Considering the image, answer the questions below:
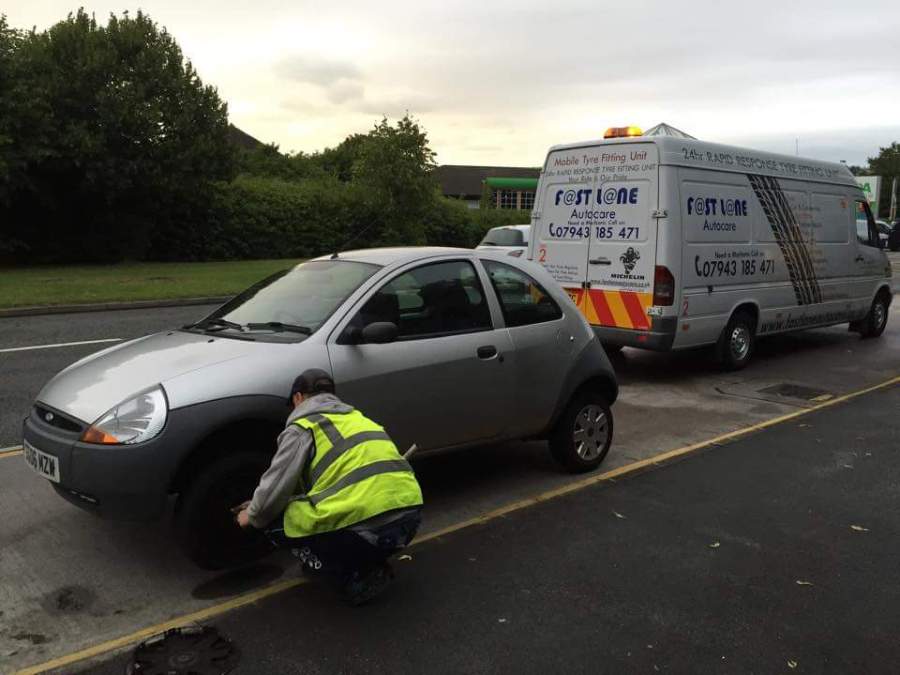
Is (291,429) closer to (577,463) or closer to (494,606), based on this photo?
(494,606)

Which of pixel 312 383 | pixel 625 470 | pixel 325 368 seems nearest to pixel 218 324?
pixel 325 368

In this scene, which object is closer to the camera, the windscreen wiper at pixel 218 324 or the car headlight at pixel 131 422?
the car headlight at pixel 131 422

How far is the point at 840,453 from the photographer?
19.5ft

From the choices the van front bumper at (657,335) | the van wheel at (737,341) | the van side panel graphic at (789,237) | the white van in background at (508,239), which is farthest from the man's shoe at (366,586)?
the white van in background at (508,239)

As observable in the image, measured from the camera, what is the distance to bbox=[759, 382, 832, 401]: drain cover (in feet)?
26.3

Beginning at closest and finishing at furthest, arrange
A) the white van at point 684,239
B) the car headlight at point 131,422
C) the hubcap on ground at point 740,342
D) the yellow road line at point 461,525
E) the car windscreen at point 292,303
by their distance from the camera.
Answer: the yellow road line at point 461,525
the car headlight at point 131,422
the car windscreen at point 292,303
the white van at point 684,239
the hubcap on ground at point 740,342

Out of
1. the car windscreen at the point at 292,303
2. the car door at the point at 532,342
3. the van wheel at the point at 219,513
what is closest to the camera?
the van wheel at the point at 219,513

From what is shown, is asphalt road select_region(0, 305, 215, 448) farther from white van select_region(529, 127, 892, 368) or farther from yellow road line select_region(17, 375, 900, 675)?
white van select_region(529, 127, 892, 368)

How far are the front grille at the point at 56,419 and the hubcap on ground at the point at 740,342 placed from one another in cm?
771

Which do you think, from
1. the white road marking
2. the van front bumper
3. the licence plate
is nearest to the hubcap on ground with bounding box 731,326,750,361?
the van front bumper

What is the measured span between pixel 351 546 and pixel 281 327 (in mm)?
1576

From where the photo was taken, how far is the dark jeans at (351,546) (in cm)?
316

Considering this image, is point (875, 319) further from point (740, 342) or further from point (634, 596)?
point (634, 596)

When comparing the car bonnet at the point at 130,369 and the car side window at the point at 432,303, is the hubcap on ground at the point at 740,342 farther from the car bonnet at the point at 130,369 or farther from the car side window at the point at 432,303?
the car bonnet at the point at 130,369
